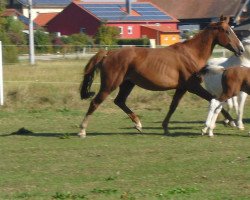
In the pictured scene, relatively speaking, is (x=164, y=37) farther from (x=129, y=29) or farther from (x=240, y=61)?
(x=240, y=61)

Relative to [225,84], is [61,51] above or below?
below

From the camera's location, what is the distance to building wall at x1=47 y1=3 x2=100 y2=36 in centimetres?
8038

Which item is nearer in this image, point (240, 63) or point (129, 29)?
point (240, 63)

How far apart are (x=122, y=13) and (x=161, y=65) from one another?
64.8 m

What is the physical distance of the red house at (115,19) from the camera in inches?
3063

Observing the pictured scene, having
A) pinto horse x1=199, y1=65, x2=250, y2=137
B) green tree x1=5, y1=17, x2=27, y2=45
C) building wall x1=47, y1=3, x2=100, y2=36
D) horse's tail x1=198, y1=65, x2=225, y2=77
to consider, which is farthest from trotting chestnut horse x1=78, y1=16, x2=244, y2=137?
building wall x1=47, y1=3, x2=100, y2=36

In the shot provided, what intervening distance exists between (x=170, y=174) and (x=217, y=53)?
31735mm

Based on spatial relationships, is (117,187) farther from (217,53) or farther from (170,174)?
(217,53)

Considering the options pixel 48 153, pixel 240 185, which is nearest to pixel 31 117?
pixel 48 153

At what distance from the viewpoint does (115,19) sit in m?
78.8

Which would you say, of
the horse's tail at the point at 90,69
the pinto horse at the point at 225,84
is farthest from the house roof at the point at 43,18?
the pinto horse at the point at 225,84

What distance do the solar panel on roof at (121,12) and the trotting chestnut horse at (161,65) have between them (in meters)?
62.3

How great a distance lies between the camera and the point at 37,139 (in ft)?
51.3

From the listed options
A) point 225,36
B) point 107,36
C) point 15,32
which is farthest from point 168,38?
point 225,36
